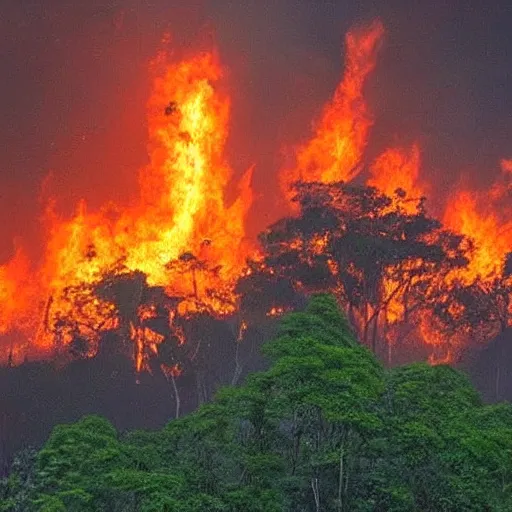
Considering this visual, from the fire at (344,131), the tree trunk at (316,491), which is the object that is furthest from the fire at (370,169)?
the tree trunk at (316,491)

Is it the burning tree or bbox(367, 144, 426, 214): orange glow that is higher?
bbox(367, 144, 426, 214): orange glow

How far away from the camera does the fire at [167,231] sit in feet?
176

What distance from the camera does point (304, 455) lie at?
1577 centimetres

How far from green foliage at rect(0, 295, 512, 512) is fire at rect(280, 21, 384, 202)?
57014 millimetres

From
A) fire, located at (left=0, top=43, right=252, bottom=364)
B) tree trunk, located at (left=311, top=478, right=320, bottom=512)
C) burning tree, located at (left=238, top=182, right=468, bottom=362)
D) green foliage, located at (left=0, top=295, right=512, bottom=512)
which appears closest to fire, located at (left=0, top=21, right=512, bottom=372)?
fire, located at (left=0, top=43, right=252, bottom=364)

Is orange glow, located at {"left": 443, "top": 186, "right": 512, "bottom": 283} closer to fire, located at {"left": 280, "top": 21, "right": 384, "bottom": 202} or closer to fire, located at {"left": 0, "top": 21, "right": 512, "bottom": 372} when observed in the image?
fire, located at {"left": 0, "top": 21, "right": 512, "bottom": 372}

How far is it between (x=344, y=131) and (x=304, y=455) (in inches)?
2501

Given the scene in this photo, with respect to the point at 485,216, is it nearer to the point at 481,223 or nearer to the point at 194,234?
the point at 481,223

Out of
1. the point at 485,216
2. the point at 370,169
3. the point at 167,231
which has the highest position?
the point at 370,169

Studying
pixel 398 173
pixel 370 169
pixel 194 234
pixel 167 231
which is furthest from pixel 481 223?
pixel 167 231

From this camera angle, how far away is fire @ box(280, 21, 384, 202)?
74.6 meters

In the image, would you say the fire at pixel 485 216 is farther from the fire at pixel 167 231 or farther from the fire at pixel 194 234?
the fire at pixel 167 231

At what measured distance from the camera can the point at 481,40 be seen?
8550cm

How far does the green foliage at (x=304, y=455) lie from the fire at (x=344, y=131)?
187 feet
